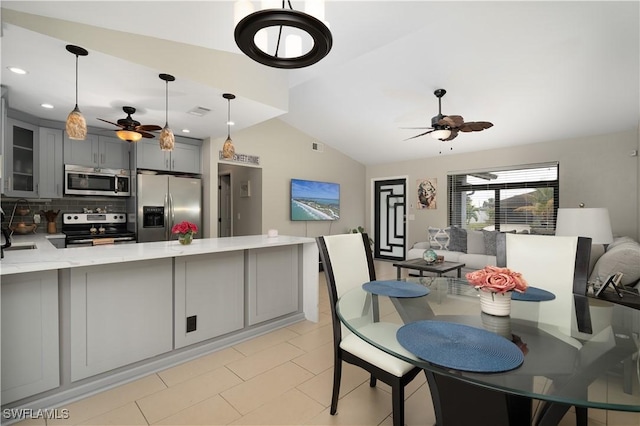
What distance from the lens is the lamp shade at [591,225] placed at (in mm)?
2486

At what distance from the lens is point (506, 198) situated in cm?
566

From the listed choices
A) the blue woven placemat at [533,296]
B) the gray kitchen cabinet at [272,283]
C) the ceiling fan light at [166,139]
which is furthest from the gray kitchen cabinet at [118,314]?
the blue woven placemat at [533,296]

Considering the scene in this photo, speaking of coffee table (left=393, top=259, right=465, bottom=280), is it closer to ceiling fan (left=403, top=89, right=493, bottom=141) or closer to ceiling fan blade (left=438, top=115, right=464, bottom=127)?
ceiling fan (left=403, top=89, right=493, bottom=141)

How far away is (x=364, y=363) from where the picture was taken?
1631 mm

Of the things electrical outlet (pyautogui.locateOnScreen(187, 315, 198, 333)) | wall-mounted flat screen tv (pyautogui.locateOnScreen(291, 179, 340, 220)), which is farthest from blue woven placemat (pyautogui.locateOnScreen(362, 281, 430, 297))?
wall-mounted flat screen tv (pyautogui.locateOnScreen(291, 179, 340, 220))

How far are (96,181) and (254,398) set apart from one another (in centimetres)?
367

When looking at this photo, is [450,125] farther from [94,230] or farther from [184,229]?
[94,230]

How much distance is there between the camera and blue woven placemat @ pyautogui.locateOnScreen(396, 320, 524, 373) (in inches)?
38.3

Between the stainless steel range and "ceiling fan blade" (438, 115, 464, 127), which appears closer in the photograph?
"ceiling fan blade" (438, 115, 464, 127)

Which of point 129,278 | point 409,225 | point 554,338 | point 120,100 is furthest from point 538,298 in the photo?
point 409,225

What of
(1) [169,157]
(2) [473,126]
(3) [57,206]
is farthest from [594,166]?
(3) [57,206]

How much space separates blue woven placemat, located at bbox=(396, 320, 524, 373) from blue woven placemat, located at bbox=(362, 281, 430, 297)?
482 mm

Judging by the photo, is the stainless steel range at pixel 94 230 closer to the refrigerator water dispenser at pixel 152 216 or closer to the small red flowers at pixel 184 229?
the refrigerator water dispenser at pixel 152 216

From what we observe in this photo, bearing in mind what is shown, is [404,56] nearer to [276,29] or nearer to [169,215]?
[276,29]
